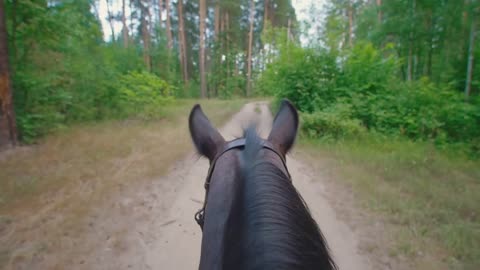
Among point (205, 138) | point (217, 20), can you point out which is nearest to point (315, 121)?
point (205, 138)

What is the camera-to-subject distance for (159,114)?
1130 centimetres

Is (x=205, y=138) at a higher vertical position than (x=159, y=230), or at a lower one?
higher

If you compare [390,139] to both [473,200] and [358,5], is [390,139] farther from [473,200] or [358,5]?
[358,5]

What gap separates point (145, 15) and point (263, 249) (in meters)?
27.4

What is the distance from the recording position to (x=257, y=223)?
0.79 meters

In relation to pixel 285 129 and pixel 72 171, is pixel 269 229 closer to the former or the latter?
pixel 285 129

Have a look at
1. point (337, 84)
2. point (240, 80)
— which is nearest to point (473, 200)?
point (337, 84)

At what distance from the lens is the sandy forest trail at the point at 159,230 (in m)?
2.88

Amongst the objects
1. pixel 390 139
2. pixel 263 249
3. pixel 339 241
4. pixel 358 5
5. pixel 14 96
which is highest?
pixel 358 5

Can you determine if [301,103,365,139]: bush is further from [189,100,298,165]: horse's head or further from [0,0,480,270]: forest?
[189,100,298,165]: horse's head

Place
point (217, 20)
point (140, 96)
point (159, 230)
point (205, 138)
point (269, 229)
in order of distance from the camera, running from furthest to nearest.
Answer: point (217, 20)
point (140, 96)
point (159, 230)
point (205, 138)
point (269, 229)

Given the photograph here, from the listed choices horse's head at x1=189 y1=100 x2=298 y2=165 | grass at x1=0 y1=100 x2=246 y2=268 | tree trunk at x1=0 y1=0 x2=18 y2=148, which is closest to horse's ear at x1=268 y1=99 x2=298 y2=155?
horse's head at x1=189 y1=100 x2=298 y2=165

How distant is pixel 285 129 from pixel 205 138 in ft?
1.80

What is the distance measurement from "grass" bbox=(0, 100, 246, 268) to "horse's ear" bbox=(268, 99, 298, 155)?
3.34m
